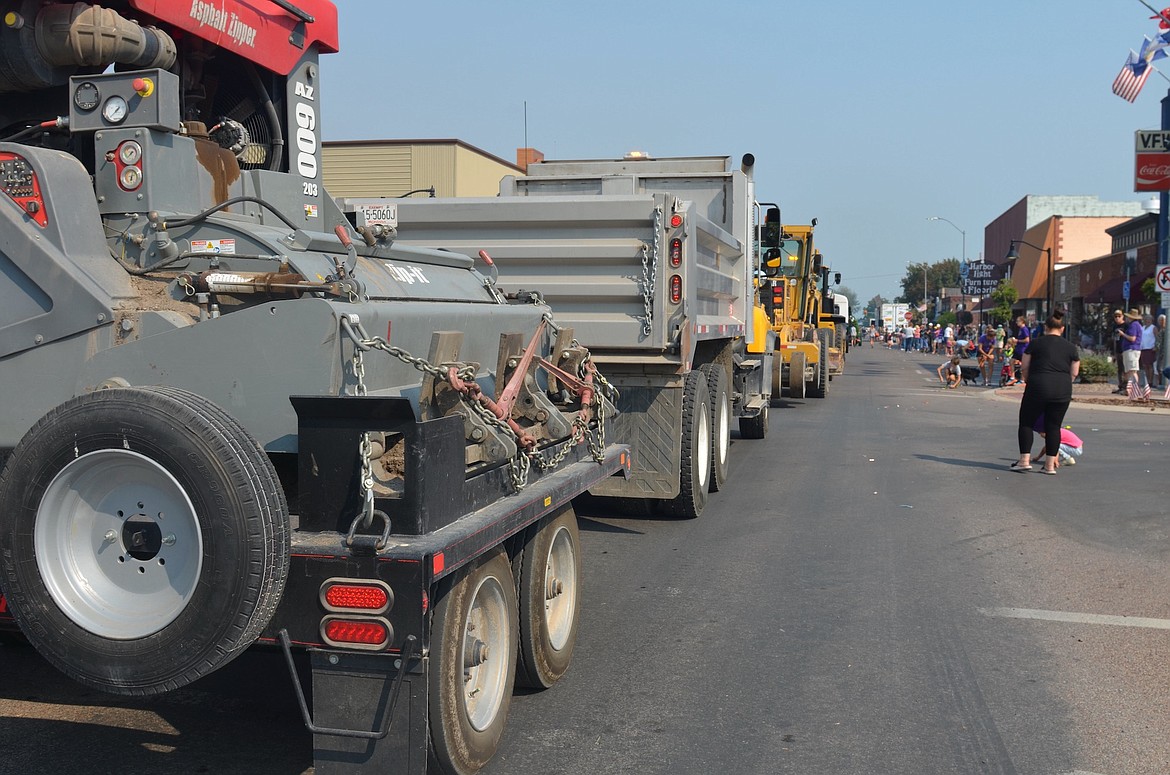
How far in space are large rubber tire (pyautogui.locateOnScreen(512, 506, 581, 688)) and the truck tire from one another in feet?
58.3

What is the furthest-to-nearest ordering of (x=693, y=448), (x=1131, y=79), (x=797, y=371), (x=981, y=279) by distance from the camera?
(x=981, y=279)
(x=1131, y=79)
(x=797, y=371)
(x=693, y=448)

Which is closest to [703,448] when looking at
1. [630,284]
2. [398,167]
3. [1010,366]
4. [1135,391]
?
[630,284]

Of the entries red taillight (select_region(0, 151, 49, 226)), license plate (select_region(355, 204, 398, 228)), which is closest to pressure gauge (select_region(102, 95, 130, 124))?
red taillight (select_region(0, 151, 49, 226))

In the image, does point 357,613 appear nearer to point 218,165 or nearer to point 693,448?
point 218,165

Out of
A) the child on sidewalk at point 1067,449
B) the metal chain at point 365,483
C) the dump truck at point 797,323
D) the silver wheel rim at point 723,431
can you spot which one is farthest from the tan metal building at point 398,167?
the metal chain at point 365,483

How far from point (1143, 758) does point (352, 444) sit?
3.31 meters

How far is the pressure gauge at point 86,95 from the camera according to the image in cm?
463

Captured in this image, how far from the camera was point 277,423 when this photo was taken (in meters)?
3.89

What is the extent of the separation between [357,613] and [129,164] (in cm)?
236

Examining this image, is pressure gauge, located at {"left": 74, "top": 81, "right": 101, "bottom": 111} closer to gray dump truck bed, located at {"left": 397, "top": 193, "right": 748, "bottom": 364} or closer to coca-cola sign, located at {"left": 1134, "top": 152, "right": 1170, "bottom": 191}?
gray dump truck bed, located at {"left": 397, "top": 193, "right": 748, "bottom": 364}

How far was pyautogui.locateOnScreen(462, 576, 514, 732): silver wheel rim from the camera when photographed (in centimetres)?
396

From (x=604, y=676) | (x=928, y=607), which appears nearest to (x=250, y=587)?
(x=604, y=676)

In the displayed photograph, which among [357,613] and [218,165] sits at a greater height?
[218,165]

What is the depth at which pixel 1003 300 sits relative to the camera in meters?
61.2
